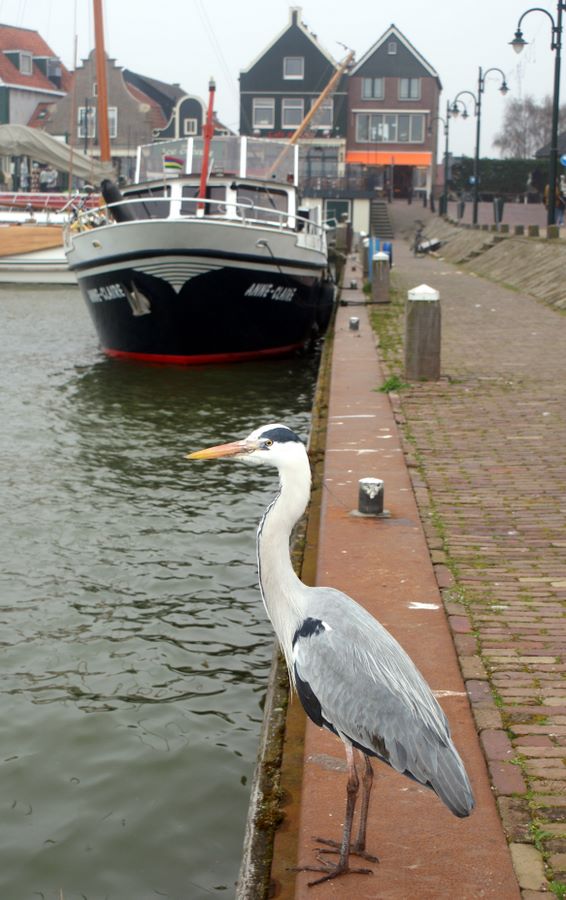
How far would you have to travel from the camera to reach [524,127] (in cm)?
11138

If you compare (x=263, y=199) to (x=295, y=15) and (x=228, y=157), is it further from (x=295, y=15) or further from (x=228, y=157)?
(x=295, y=15)

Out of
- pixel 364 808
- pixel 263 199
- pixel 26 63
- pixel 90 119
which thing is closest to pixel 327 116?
pixel 90 119

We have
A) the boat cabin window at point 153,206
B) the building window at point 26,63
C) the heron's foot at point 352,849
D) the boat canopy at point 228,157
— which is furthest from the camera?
the building window at point 26,63

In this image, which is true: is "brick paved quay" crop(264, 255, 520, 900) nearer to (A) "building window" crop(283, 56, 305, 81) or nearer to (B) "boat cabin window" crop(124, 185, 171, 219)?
(B) "boat cabin window" crop(124, 185, 171, 219)

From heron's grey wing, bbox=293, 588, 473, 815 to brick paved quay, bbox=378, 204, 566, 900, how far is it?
1.62ft

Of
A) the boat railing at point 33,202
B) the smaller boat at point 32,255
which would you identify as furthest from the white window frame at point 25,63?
the smaller boat at point 32,255

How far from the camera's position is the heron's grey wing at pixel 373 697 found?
3.27m

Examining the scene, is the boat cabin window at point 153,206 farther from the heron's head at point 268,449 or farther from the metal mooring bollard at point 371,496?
the heron's head at point 268,449

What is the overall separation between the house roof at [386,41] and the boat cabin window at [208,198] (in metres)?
55.0

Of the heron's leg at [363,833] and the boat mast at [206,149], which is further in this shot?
the boat mast at [206,149]

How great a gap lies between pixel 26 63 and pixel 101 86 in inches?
2150

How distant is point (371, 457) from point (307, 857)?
5277 millimetres

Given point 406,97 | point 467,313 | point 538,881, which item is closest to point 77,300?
point 467,313

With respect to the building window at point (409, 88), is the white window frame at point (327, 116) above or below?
below
